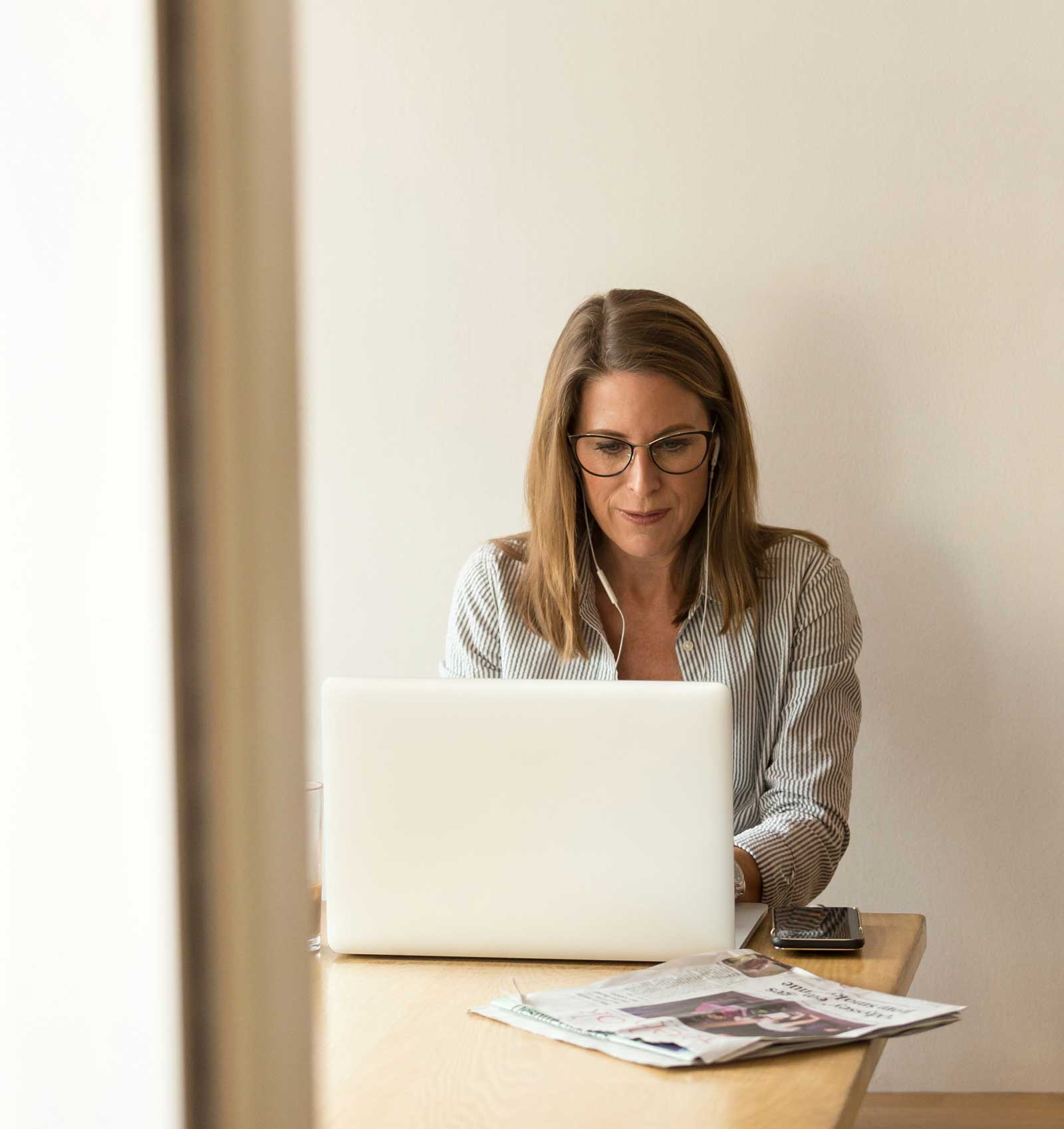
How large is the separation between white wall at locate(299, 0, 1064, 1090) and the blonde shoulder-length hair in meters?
0.22

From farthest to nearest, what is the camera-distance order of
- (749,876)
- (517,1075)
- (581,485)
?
(581,485) → (749,876) → (517,1075)

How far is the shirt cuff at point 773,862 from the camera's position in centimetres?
147

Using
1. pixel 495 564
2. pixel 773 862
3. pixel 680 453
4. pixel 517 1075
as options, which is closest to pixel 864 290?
pixel 680 453

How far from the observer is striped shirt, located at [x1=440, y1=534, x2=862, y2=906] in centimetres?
168

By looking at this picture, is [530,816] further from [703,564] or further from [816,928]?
[703,564]

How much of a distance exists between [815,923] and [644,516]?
698 mm

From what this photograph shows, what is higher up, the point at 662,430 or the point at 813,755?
the point at 662,430

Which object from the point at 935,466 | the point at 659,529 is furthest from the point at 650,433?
the point at 935,466

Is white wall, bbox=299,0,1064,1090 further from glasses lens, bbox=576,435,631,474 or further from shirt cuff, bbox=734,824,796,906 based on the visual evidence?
shirt cuff, bbox=734,824,796,906

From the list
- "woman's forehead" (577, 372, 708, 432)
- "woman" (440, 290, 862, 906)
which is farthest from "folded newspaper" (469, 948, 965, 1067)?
"woman's forehead" (577, 372, 708, 432)

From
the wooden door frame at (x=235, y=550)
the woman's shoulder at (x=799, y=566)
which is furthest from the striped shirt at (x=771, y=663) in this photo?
the wooden door frame at (x=235, y=550)

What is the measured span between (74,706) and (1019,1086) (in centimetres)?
225

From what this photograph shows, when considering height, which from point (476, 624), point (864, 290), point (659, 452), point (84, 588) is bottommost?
point (476, 624)

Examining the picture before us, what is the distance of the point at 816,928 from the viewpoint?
126 centimetres
